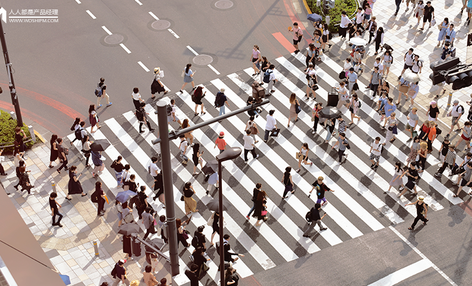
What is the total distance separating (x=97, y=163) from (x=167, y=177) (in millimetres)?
8895

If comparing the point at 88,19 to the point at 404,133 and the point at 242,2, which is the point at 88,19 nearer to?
the point at 242,2

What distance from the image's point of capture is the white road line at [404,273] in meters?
17.9

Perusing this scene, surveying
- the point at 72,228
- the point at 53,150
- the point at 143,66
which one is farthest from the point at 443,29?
the point at 72,228

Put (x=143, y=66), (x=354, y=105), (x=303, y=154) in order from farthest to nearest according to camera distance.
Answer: (x=143, y=66)
(x=354, y=105)
(x=303, y=154)

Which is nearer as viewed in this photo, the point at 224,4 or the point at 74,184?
the point at 74,184

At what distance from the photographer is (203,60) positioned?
27.0 m

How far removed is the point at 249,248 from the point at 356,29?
14.0 metres

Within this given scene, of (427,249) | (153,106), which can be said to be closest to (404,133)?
(427,249)

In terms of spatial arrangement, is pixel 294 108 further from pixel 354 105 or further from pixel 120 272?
pixel 120 272

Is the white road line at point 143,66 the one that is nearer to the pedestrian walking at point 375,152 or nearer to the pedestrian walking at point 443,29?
the pedestrian walking at point 375,152

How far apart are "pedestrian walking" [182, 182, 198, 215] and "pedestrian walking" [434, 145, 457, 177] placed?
9168 mm

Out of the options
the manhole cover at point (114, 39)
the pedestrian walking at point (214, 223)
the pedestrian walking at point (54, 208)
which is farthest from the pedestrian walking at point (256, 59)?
the pedestrian walking at point (54, 208)

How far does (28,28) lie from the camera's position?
2884 centimetres

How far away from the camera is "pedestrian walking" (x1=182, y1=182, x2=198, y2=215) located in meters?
19.0
